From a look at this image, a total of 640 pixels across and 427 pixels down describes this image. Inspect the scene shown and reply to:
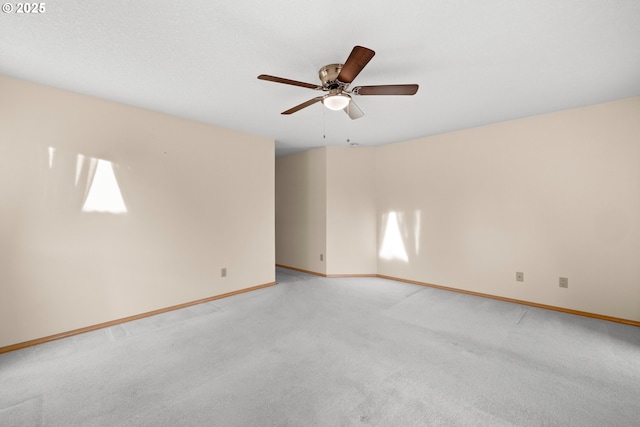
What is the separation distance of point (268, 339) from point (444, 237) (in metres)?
3.15

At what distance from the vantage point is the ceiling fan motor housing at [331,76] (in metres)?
2.13

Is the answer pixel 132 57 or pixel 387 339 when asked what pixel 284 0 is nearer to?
pixel 132 57

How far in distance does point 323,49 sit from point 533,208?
3390 millimetres

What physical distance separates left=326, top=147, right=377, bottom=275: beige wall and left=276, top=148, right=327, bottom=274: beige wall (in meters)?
0.15

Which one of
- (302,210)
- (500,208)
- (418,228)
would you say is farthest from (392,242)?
(302,210)

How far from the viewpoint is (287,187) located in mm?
6004

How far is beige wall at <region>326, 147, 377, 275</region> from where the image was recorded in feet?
17.1

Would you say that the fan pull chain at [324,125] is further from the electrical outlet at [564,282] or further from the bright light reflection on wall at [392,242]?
the electrical outlet at [564,282]

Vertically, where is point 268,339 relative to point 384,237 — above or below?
below

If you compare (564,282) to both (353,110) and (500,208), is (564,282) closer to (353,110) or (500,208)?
(500,208)

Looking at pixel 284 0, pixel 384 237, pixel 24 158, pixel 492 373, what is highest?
pixel 284 0

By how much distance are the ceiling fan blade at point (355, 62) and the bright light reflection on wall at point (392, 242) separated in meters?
3.43

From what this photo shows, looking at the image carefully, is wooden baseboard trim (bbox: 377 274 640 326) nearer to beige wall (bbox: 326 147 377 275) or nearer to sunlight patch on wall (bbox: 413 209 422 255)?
sunlight patch on wall (bbox: 413 209 422 255)

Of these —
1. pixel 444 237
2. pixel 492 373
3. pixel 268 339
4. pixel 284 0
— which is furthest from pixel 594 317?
pixel 284 0
